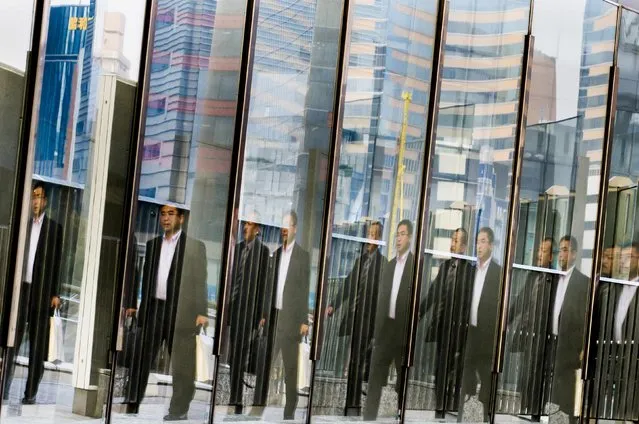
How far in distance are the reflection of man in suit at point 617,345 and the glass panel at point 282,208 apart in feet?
9.21

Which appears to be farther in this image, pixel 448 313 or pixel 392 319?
pixel 448 313

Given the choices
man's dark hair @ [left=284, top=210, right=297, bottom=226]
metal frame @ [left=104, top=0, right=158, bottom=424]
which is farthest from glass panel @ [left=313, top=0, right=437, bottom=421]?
metal frame @ [left=104, top=0, right=158, bottom=424]

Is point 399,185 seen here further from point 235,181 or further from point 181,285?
point 181,285

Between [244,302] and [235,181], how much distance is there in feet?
2.59

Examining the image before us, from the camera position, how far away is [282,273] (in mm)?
7371

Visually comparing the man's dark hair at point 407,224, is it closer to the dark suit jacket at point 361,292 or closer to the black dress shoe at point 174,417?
the dark suit jacket at point 361,292

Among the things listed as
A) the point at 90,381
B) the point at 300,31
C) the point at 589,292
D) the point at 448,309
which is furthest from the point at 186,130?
the point at 589,292

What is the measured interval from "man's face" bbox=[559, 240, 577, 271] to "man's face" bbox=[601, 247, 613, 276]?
33 centimetres

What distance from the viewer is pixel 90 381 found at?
640cm

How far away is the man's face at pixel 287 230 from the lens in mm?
7363

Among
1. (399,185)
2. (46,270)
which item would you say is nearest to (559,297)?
(399,185)

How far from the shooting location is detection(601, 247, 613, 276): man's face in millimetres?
9117

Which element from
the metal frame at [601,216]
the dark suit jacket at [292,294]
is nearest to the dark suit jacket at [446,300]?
the dark suit jacket at [292,294]

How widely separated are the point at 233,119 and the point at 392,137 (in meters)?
1.36
